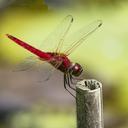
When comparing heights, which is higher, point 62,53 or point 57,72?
point 62,53

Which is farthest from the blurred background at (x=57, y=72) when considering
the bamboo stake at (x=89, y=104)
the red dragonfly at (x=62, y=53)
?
the bamboo stake at (x=89, y=104)

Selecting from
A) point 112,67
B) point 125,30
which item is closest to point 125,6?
point 125,30

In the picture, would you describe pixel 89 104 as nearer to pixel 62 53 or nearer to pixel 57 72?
pixel 62 53

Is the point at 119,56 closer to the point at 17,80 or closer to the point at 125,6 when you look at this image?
the point at 125,6

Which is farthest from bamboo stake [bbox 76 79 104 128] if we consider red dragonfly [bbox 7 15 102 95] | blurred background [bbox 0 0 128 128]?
blurred background [bbox 0 0 128 128]

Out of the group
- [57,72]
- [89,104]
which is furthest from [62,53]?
[57,72]

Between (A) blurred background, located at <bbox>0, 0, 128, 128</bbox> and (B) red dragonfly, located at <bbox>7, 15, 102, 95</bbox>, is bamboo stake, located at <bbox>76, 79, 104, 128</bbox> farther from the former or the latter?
(A) blurred background, located at <bbox>0, 0, 128, 128</bbox>

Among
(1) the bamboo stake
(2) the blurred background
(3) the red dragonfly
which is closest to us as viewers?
(1) the bamboo stake
